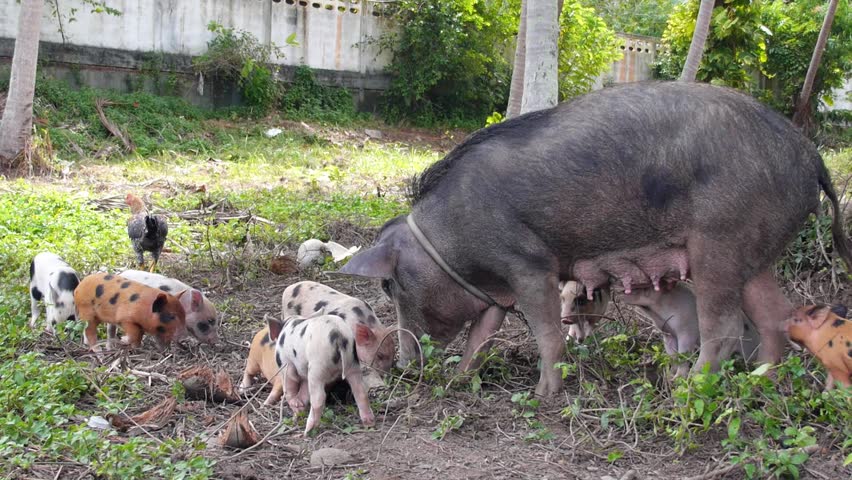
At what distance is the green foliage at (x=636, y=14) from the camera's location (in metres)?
28.2

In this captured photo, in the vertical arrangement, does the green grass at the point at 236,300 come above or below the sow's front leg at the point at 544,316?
below

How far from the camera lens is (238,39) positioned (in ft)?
57.4

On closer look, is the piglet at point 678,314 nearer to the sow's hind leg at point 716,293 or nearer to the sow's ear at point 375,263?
the sow's hind leg at point 716,293

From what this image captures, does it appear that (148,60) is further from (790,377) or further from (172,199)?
(790,377)

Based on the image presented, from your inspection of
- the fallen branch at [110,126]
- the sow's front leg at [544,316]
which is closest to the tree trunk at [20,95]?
the fallen branch at [110,126]

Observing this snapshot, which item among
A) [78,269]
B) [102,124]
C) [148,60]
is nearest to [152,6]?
[148,60]

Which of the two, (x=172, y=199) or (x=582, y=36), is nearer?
(x=172, y=199)

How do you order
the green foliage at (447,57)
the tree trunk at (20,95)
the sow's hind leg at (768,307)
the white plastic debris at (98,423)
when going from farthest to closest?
1. the green foliage at (447,57)
2. the tree trunk at (20,95)
3. the sow's hind leg at (768,307)
4. the white plastic debris at (98,423)

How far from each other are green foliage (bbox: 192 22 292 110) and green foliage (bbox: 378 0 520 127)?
2.81m

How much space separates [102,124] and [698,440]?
12708 mm

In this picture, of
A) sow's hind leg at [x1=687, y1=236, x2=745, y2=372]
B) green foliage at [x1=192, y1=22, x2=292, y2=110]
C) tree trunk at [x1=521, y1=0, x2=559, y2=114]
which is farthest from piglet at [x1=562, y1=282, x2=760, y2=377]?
green foliage at [x1=192, y1=22, x2=292, y2=110]

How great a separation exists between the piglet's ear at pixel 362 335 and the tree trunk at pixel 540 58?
301cm

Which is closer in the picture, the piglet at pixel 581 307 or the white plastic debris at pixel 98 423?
the white plastic debris at pixel 98 423

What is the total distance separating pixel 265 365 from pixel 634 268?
218 cm
